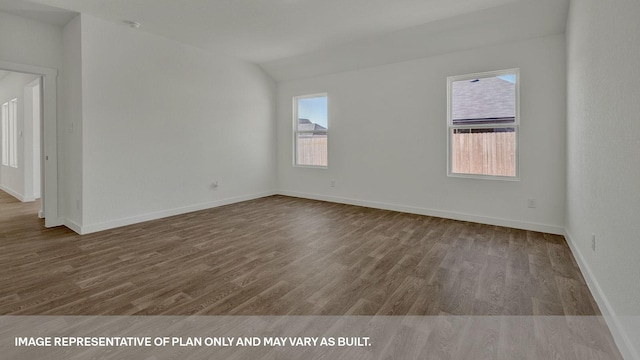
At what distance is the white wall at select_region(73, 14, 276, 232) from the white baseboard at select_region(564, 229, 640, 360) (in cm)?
515

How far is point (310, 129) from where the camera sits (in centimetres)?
644

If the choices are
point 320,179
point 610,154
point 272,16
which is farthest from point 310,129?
point 610,154

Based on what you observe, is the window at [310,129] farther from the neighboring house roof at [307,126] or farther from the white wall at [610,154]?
the white wall at [610,154]

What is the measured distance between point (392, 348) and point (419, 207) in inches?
142

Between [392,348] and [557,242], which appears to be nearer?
[392,348]

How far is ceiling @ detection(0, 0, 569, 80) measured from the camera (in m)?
3.53

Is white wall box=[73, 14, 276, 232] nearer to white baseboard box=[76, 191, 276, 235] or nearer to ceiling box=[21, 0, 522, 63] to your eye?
white baseboard box=[76, 191, 276, 235]

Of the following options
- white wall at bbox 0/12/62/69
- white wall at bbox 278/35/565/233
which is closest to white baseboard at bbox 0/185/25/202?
white wall at bbox 0/12/62/69

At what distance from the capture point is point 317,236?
12.3 ft

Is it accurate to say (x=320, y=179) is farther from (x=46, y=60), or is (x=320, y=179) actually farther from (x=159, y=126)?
(x=46, y=60)

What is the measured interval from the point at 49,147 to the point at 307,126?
429 centimetres

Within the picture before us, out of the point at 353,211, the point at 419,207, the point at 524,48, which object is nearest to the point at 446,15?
the point at 524,48

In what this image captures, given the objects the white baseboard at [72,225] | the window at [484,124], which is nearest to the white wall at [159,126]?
the white baseboard at [72,225]

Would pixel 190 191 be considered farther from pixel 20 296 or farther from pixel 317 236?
pixel 20 296
